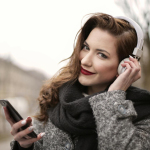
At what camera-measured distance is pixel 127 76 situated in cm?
128

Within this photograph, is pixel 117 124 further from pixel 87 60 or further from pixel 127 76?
pixel 87 60

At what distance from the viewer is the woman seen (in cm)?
117

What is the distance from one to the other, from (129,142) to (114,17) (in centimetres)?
81

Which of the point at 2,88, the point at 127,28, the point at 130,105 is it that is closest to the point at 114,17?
the point at 127,28

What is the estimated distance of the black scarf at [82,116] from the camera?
4.21 ft

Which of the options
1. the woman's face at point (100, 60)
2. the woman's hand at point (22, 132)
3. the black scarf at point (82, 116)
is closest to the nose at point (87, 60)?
the woman's face at point (100, 60)

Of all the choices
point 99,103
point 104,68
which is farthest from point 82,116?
point 104,68

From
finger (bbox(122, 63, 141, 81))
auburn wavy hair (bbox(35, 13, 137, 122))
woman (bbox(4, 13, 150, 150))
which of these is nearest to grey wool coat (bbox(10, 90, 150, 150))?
woman (bbox(4, 13, 150, 150))

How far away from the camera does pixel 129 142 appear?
1155mm

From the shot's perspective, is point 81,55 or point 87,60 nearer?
point 87,60

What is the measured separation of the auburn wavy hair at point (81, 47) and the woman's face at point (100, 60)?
0.14 feet

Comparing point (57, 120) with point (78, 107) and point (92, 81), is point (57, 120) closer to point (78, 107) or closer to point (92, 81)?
point (78, 107)

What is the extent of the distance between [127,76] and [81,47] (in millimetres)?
399

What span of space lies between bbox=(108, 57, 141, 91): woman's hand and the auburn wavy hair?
0.09m
